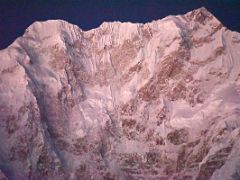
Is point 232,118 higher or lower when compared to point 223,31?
lower

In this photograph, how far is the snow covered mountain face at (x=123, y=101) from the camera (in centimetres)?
15725

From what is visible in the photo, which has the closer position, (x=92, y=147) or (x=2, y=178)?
(x=2, y=178)

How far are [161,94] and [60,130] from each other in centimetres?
2866

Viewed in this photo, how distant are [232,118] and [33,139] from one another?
4730cm

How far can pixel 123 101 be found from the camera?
177000 mm

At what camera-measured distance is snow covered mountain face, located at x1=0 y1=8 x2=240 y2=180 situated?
157 m

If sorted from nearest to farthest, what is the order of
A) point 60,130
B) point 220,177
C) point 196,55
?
point 220,177 < point 60,130 < point 196,55

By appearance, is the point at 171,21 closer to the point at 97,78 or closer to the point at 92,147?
the point at 97,78

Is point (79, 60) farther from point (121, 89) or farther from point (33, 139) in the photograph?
point (33, 139)

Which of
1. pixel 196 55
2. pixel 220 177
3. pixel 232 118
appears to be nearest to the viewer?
pixel 220 177

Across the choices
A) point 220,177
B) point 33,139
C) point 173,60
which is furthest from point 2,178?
point 173,60

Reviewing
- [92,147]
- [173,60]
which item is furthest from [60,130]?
[173,60]

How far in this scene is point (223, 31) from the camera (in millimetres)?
181625

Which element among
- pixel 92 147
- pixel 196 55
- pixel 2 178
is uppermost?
pixel 196 55
